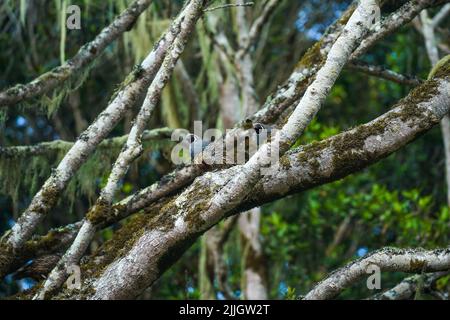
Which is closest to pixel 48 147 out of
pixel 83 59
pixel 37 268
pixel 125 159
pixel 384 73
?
pixel 83 59

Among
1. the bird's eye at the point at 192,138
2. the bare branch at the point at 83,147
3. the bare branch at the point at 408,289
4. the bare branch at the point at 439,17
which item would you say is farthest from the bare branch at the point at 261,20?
the bare branch at the point at 408,289

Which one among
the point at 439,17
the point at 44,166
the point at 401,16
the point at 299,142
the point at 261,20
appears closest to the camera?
the point at 401,16

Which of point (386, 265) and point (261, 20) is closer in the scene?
point (386, 265)

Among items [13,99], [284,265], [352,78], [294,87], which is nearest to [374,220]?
[284,265]

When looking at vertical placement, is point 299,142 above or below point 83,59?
above

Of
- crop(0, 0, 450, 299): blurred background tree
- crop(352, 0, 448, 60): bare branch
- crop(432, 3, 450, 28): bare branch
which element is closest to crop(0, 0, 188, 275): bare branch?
crop(352, 0, 448, 60): bare branch

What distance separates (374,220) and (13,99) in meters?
4.20

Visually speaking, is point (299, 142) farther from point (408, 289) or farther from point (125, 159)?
point (125, 159)

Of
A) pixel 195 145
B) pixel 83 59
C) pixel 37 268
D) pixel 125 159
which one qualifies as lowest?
pixel 37 268

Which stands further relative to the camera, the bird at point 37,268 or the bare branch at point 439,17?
the bare branch at point 439,17

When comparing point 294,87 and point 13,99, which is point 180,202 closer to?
point 294,87

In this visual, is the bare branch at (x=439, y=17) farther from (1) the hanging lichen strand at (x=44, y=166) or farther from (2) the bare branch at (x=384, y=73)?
(1) the hanging lichen strand at (x=44, y=166)

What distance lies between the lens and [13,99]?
5.09 metres

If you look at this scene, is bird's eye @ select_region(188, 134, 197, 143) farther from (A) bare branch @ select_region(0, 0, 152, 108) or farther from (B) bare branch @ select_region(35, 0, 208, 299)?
(B) bare branch @ select_region(35, 0, 208, 299)
